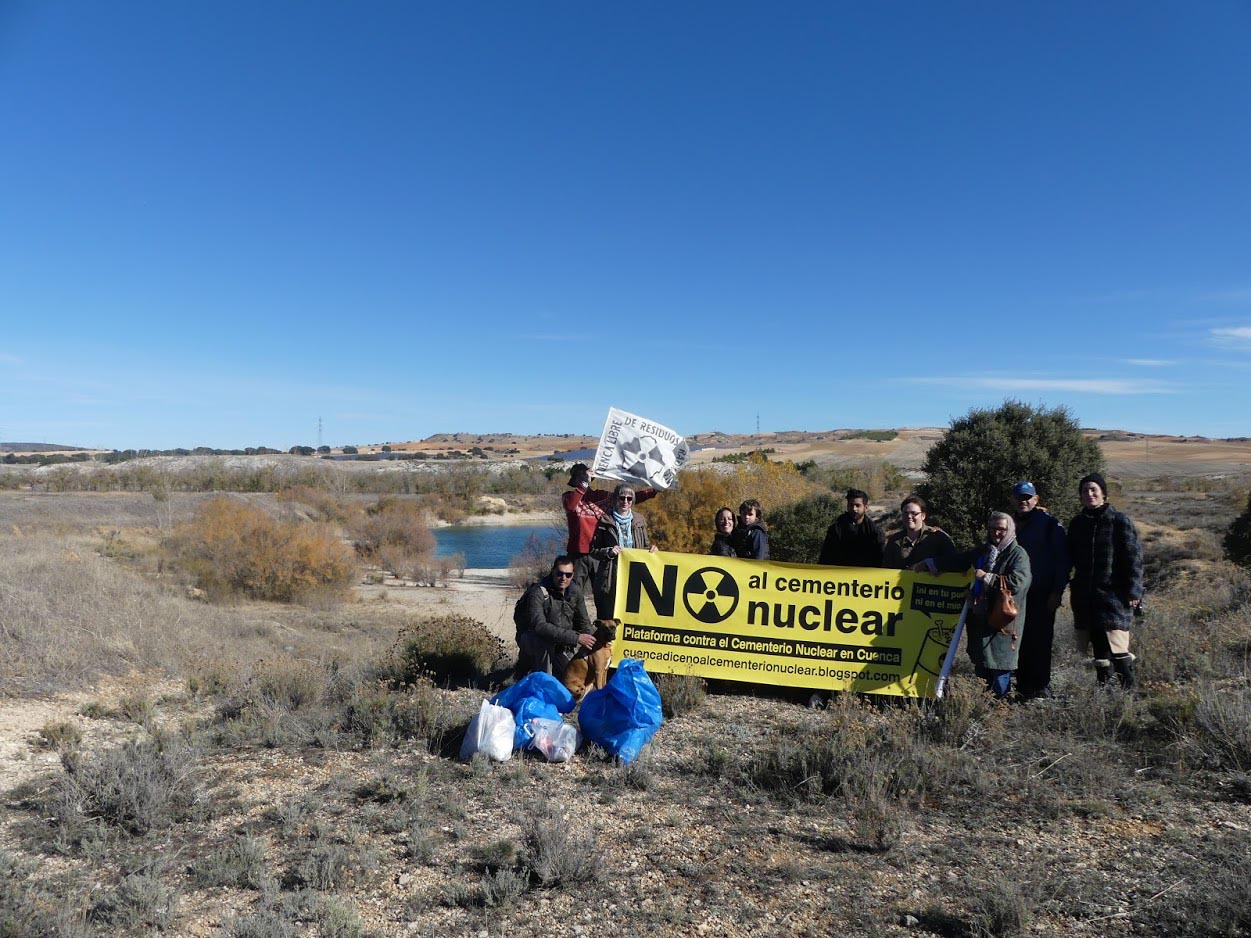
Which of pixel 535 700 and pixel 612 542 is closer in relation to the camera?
pixel 535 700

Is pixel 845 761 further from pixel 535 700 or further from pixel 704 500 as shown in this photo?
pixel 704 500

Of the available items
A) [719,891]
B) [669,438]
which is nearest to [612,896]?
[719,891]

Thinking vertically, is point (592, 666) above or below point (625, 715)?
above

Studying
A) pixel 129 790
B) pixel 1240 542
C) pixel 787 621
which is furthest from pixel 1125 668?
pixel 1240 542

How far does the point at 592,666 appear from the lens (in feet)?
21.9

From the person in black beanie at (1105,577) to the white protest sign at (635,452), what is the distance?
3823 mm

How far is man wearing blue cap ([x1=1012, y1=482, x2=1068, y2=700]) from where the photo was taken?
20.7 feet

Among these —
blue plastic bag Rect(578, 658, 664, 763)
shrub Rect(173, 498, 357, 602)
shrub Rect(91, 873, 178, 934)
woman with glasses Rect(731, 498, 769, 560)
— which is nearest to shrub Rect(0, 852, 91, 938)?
shrub Rect(91, 873, 178, 934)

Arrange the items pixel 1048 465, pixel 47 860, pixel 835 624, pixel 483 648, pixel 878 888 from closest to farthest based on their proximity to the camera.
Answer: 1. pixel 878 888
2. pixel 47 860
3. pixel 835 624
4. pixel 483 648
5. pixel 1048 465

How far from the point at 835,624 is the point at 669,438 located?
2.87 metres

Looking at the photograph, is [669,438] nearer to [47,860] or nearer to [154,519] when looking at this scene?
[47,860]

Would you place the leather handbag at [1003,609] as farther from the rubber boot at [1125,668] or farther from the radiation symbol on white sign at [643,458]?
the radiation symbol on white sign at [643,458]

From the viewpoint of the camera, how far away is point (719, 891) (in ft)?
13.1

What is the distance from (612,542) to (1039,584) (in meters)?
3.72
